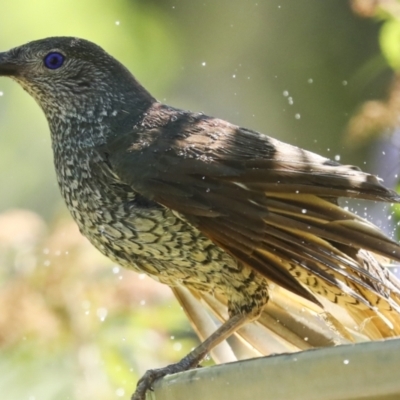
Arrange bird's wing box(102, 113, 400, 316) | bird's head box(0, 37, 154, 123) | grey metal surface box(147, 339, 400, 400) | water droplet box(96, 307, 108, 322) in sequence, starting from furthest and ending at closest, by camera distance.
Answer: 1. water droplet box(96, 307, 108, 322)
2. bird's head box(0, 37, 154, 123)
3. bird's wing box(102, 113, 400, 316)
4. grey metal surface box(147, 339, 400, 400)

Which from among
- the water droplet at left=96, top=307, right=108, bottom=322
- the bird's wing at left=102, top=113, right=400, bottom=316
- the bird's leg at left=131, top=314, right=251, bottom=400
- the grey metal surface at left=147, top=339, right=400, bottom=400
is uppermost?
the bird's wing at left=102, top=113, right=400, bottom=316

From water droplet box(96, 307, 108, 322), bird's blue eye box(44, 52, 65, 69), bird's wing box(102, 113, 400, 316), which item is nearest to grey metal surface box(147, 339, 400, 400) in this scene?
bird's wing box(102, 113, 400, 316)

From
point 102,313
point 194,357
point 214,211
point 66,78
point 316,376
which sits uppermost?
point 66,78

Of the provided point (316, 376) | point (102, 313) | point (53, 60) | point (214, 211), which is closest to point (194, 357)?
point (214, 211)

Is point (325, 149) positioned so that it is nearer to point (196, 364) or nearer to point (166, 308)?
point (166, 308)

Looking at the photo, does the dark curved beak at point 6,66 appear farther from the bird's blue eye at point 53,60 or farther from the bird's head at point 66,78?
the bird's blue eye at point 53,60

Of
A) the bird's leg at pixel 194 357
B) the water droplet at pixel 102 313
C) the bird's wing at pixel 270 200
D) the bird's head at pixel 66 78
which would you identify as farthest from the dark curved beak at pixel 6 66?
the water droplet at pixel 102 313

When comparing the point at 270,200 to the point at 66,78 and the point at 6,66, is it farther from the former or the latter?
the point at 6,66

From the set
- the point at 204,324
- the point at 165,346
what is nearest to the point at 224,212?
the point at 204,324

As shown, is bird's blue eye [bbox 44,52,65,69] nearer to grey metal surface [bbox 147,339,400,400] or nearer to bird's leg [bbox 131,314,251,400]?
bird's leg [bbox 131,314,251,400]
